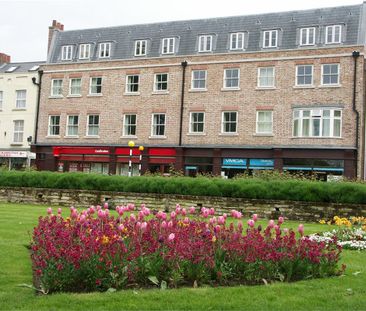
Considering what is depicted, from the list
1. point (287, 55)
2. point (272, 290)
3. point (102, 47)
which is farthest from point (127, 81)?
point (272, 290)

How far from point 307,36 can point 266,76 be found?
12.8ft

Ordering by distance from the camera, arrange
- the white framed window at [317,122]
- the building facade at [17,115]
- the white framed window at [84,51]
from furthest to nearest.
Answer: the building facade at [17,115]
the white framed window at [84,51]
the white framed window at [317,122]

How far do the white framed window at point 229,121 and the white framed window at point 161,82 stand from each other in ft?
16.9

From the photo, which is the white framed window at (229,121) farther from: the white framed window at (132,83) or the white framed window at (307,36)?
the white framed window at (132,83)

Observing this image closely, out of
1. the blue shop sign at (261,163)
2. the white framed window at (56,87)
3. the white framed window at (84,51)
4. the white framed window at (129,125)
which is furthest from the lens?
A: the white framed window at (84,51)

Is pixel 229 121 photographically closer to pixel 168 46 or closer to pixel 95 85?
pixel 168 46

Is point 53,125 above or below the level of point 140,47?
below

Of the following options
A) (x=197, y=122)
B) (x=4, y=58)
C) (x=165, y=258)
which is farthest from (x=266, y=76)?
(x=4, y=58)

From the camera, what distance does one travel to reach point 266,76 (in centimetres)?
3419

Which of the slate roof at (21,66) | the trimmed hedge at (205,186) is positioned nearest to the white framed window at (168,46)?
the slate roof at (21,66)

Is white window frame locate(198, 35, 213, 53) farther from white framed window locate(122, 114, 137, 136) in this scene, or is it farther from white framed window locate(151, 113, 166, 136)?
white framed window locate(122, 114, 137, 136)

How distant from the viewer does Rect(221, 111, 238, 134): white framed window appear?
34.7m

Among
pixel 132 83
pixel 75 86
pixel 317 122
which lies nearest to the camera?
pixel 317 122

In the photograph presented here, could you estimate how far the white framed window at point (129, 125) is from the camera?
124ft
